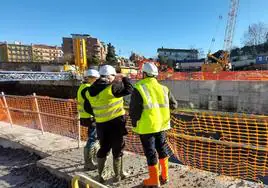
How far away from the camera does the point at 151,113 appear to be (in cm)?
283

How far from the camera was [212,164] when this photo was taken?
20.2ft

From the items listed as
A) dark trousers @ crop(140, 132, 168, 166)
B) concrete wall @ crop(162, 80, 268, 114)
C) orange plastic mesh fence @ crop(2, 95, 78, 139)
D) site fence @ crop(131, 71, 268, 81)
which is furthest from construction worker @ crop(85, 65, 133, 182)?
concrete wall @ crop(162, 80, 268, 114)

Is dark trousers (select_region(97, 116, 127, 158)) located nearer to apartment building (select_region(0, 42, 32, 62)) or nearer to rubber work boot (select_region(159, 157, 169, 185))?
rubber work boot (select_region(159, 157, 169, 185))

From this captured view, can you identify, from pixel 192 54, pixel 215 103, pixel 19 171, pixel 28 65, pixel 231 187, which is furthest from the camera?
pixel 192 54

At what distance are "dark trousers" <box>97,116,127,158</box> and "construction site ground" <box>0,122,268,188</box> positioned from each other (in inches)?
18.9

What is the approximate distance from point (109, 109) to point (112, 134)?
331 millimetres

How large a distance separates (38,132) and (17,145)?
871mm

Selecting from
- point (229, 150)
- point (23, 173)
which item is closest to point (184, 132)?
point (229, 150)

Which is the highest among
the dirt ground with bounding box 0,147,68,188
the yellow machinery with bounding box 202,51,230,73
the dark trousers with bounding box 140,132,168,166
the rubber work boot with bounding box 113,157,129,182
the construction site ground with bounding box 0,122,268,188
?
the yellow machinery with bounding box 202,51,230,73

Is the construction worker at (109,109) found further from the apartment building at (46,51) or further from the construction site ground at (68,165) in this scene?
the apartment building at (46,51)

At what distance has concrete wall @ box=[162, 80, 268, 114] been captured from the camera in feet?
50.1

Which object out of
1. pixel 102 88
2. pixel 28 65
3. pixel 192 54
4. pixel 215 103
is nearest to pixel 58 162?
pixel 102 88

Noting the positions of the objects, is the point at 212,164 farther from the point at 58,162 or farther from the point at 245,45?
the point at 245,45

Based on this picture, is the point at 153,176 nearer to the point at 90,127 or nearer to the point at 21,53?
the point at 90,127
